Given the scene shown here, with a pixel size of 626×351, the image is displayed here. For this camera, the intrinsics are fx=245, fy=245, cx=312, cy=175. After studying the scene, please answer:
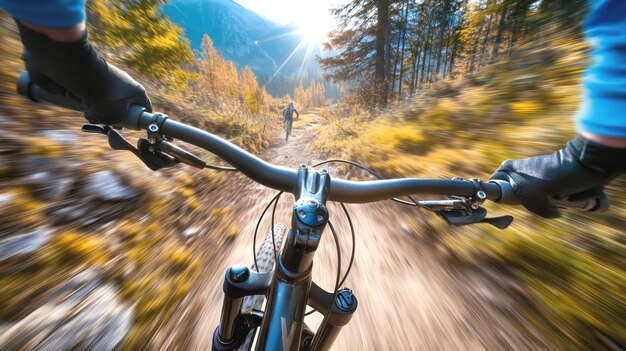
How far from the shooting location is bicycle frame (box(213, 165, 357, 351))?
0.69 meters

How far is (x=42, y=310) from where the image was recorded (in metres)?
1.40

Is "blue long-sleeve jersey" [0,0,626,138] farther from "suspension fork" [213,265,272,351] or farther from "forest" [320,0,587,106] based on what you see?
"forest" [320,0,587,106]

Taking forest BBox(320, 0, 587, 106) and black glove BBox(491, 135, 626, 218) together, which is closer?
black glove BBox(491, 135, 626, 218)

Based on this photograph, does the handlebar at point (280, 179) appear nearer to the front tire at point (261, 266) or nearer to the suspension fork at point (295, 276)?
the suspension fork at point (295, 276)

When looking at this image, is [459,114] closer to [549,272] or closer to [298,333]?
[549,272]

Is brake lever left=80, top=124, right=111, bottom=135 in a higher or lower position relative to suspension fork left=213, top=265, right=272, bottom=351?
higher

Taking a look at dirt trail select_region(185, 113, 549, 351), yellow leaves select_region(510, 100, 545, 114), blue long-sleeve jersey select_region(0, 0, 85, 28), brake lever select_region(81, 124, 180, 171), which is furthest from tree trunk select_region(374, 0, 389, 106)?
blue long-sleeve jersey select_region(0, 0, 85, 28)

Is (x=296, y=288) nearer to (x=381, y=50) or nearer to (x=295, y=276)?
(x=295, y=276)

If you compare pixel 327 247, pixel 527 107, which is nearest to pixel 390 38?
pixel 527 107

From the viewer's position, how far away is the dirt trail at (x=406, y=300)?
5.29ft

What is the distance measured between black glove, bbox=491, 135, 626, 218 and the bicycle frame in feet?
2.70

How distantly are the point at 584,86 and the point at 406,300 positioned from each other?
1.76m

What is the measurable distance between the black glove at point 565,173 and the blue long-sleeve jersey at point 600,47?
95 mm

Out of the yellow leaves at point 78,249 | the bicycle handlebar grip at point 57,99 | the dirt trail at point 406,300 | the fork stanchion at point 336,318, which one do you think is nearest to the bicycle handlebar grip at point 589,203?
the fork stanchion at point 336,318
